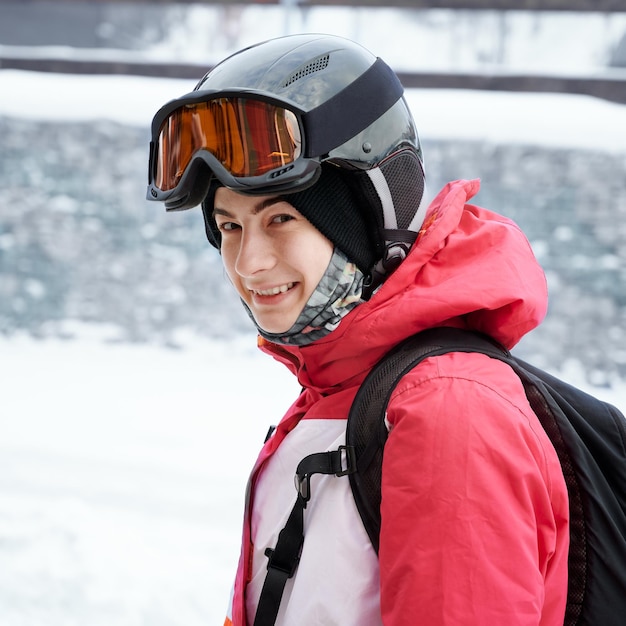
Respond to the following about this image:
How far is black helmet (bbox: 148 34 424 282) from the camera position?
0.98 meters

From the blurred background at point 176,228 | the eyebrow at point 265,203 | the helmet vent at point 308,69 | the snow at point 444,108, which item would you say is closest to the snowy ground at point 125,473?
the blurred background at point 176,228

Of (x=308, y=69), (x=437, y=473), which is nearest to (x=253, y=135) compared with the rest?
(x=308, y=69)

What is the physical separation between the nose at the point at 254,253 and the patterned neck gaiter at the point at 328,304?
8 cm

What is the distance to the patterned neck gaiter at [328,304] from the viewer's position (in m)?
1.00

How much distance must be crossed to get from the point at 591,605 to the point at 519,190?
408cm

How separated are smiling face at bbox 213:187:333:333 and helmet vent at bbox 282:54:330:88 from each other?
186 mm

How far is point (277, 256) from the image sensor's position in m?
1.00

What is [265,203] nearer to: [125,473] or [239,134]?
[239,134]

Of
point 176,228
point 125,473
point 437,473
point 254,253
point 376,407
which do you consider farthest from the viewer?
point 176,228

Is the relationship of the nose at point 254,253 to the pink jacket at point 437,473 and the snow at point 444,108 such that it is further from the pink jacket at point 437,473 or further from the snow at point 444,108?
the snow at point 444,108

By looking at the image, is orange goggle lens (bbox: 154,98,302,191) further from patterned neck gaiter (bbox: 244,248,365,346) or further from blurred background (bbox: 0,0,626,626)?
blurred background (bbox: 0,0,626,626)

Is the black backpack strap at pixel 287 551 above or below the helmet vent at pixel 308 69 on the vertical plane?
below

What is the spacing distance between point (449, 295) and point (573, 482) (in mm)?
→ 279

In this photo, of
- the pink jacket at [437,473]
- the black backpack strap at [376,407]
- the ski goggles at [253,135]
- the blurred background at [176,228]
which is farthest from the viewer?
the blurred background at [176,228]
